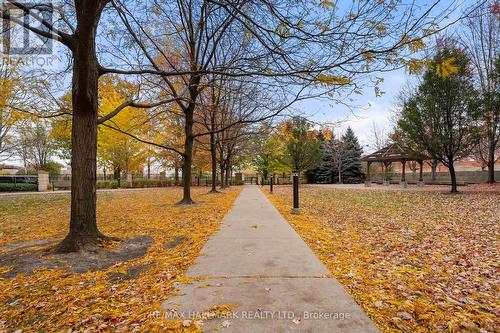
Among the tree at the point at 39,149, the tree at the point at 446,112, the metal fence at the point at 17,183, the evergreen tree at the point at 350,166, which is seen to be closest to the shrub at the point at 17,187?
the metal fence at the point at 17,183

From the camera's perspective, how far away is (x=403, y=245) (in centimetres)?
530

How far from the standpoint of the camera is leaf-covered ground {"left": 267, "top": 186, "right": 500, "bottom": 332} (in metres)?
2.60

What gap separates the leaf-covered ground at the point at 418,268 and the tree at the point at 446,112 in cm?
1098

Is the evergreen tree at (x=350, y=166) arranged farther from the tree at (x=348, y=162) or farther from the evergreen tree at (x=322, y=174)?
the evergreen tree at (x=322, y=174)

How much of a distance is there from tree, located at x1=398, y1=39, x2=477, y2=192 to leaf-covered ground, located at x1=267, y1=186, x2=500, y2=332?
1098 cm

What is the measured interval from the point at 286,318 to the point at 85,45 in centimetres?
483

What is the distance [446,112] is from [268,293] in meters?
19.0

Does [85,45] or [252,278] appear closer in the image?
[252,278]

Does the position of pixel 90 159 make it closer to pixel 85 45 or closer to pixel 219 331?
pixel 85 45

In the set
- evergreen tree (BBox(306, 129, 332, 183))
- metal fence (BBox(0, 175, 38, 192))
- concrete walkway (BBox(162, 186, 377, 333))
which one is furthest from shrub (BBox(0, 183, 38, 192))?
evergreen tree (BBox(306, 129, 332, 183))

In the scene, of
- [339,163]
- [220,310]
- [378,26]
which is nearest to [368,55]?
[378,26]

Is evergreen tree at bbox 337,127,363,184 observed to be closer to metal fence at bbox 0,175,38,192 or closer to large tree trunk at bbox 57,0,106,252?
metal fence at bbox 0,175,38,192

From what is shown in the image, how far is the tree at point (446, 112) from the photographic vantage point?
1662cm

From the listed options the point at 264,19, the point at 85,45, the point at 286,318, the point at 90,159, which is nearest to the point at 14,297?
the point at 90,159
